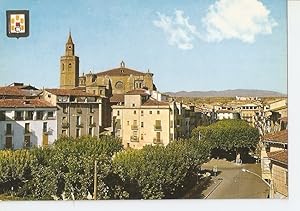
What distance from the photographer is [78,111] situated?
2.56m

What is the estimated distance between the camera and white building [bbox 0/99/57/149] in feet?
8.23

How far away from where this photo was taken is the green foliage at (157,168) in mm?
2541

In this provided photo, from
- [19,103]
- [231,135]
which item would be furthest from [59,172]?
[231,135]

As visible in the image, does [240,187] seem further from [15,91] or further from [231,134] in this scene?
[15,91]

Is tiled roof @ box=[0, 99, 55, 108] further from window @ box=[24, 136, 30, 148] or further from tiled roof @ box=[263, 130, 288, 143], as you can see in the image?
tiled roof @ box=[263, 130, 288, 143]

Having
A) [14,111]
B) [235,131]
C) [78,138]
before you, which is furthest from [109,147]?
[235,131]

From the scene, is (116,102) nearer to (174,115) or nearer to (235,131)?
(174,115)

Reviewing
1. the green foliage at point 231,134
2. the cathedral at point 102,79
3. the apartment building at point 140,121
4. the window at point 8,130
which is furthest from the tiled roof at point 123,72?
the window at point 8,130

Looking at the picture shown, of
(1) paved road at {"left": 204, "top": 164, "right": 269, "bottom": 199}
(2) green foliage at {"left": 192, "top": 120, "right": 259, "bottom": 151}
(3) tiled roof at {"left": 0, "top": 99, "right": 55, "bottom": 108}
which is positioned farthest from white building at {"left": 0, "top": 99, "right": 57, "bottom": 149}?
(1) paved road at {"left": 204, "top": 164, "right": 269, "bottom": 199}

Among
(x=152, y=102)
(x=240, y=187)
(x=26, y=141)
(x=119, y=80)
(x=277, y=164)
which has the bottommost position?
(x=240, y=187)

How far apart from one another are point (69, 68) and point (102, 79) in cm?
18

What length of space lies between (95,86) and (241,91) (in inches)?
30.4

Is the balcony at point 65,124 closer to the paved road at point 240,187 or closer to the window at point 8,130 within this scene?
the window at point 8,130

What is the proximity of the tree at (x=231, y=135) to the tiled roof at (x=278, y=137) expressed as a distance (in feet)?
0.29
